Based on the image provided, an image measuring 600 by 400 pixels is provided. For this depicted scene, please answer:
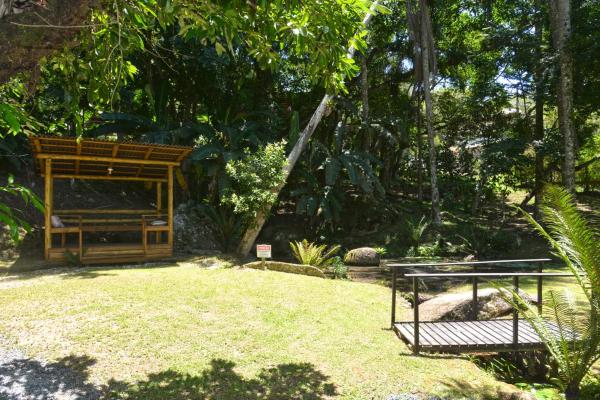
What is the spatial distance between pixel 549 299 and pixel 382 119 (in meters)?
14.2

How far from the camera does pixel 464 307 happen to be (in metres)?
6.61

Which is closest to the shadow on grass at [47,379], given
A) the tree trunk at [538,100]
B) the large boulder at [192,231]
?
the large boulder at [192,231]

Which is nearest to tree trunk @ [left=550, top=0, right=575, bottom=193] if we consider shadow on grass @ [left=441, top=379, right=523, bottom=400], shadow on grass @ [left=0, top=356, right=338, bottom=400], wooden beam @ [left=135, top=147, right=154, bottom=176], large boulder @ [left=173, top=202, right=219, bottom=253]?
large boulder @ [left=173, top=202, right=219, bottom=253]

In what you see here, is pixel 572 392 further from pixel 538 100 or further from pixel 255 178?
pixel 538 100

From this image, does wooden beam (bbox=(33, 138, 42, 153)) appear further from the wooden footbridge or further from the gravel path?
the wooden footbridge

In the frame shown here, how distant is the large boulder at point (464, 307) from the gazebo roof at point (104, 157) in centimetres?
721

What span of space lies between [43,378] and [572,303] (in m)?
5.57

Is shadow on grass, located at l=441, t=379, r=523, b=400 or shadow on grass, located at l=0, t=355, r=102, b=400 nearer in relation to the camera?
shadow on grass, located at l=0, t=355, r=102, b=400

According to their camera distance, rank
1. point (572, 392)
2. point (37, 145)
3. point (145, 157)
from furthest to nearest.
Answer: point (145, 157), point (37, 145), point (572, 392)

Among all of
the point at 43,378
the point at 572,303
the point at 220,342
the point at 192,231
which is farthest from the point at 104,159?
the point at 572,303

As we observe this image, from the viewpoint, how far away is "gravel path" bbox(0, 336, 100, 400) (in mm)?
4098

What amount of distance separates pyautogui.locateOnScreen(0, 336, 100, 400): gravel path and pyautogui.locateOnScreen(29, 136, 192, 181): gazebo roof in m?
5.54

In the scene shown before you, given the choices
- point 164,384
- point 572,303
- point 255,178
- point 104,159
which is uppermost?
point 104,159

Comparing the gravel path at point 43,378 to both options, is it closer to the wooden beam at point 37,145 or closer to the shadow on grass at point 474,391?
the shadow on grass at point 474,391
